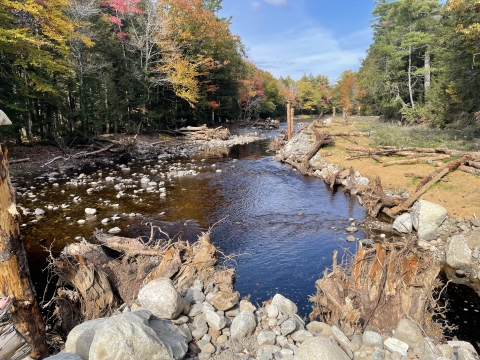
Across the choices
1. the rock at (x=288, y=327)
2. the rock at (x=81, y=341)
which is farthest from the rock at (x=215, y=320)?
the rock at (x=81, y=341)

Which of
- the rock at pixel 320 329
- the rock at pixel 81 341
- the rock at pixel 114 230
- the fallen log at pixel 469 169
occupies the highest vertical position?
the fallen log at pixel 469 169

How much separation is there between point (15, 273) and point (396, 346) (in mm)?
5659

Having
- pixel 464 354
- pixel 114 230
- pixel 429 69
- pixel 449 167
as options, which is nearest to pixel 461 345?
pixel 464 354

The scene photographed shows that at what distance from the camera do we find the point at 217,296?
583 cm

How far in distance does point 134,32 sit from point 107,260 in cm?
2790

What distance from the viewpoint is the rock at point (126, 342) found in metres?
3.61

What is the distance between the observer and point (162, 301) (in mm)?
5191

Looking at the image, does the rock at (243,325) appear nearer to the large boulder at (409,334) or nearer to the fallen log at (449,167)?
the large boulder at (409,334)

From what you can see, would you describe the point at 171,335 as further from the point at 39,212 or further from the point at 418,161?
the point at 418,161

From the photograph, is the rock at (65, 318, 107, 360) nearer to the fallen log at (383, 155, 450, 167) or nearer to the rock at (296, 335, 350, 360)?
the rock at (296, 335, 350, 360)

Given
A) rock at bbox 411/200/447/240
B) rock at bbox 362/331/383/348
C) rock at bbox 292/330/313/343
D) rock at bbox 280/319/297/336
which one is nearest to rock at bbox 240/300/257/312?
rock at bbox 280/319/297/336

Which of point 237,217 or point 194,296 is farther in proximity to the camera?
point 237,217

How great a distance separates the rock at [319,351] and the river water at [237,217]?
2189 mm

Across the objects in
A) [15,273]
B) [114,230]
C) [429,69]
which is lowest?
[114,230]
